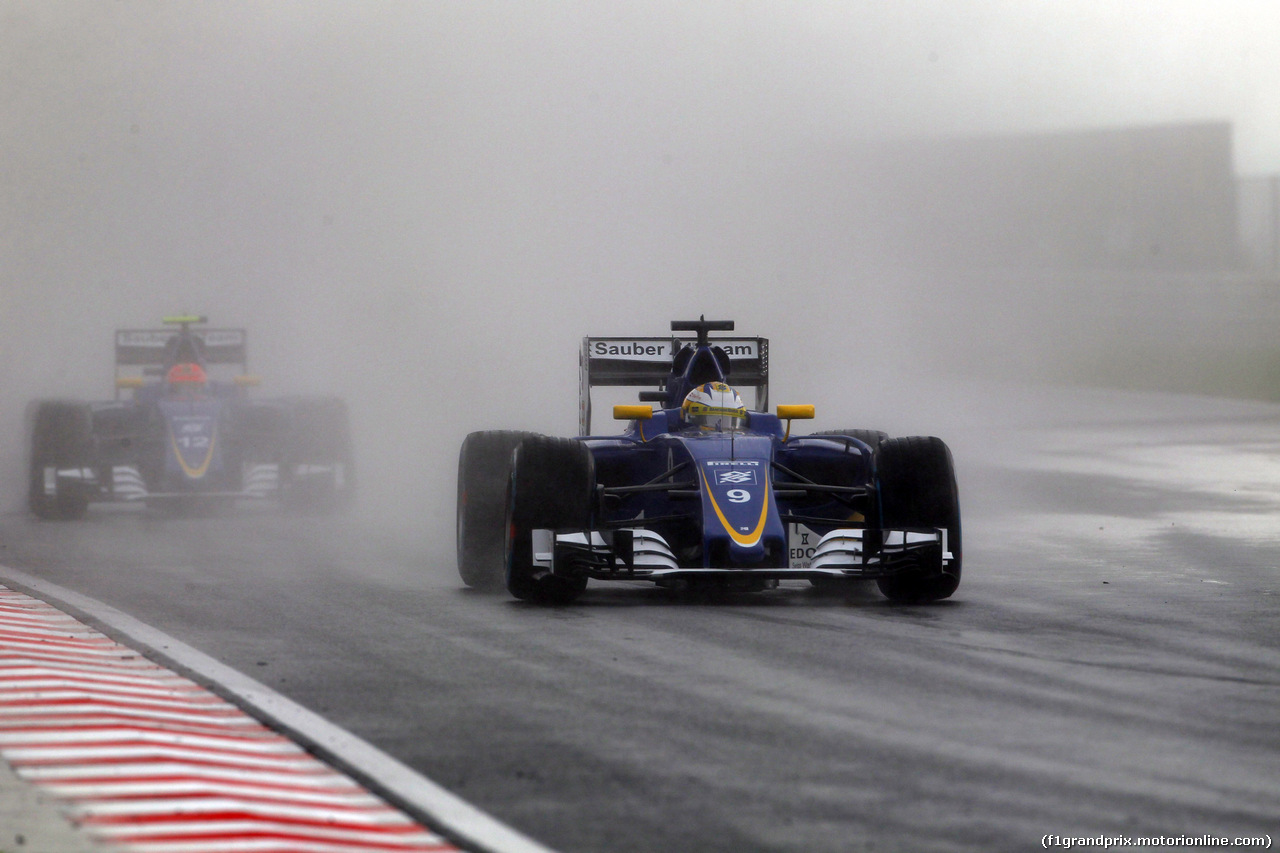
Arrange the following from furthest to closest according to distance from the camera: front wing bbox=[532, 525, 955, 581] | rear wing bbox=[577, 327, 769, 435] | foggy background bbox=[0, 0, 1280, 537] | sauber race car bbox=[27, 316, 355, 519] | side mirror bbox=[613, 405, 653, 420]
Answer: foggy background bbox=[0, 0, 1280, 537] < sauber race car bbox=[27, 316, 355, 519] < rear wing bbox=[577, 327, 769, 435] < side mirror bbox=[613, 405, 653, 420] < front wing bbox=[532, 525, 955, 581]

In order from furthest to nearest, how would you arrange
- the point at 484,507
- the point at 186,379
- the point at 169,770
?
1. the point at 186,379
2. the point at 484,507
3. the point at 169,770

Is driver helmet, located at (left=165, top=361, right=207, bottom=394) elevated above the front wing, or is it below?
above

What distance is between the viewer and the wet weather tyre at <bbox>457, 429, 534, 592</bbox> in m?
12.1

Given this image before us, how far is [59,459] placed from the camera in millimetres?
18953

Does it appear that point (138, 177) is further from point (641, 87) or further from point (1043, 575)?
point (1043, 575)

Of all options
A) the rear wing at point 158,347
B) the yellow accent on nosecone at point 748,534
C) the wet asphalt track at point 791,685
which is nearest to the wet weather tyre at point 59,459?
the rear wing at point 158,347

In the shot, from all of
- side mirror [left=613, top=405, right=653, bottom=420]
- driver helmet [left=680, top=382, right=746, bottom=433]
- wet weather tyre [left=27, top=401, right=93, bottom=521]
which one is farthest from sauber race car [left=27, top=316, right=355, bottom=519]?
side mirror [left=613, top=405, right=653, bottom=420]

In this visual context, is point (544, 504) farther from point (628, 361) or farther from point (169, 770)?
point (169, 770)

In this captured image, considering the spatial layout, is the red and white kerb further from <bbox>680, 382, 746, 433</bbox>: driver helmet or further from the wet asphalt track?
<bbox>680, 382, 746, 433</bbox>: driver helmet

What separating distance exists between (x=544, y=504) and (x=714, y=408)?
1.97 metres

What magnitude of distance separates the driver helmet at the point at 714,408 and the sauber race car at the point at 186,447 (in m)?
8.70

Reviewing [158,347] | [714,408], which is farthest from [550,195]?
[714,408]

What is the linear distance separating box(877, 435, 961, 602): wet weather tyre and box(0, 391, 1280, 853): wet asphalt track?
0.28m

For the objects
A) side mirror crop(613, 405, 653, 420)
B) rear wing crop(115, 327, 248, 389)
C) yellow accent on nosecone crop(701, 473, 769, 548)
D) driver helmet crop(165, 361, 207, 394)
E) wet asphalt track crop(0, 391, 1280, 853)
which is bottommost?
wet asphalt track crop(0, 391, 1280, 853)
